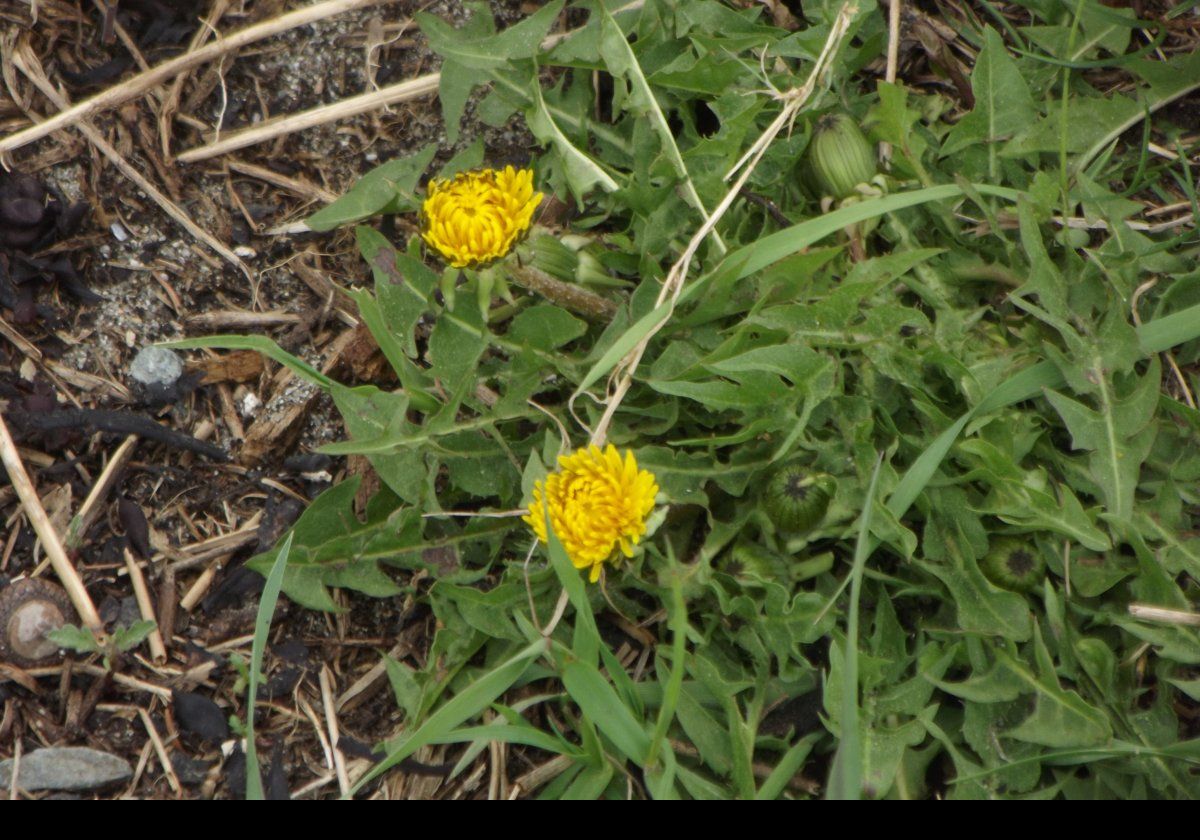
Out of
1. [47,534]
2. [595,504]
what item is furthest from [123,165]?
[595,504]

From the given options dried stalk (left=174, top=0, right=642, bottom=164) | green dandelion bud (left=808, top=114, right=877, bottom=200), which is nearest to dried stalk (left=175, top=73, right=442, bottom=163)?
dried stalk (left=174, top=0, right=642, bottom=164)

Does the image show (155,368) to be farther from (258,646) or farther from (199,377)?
(258,646)

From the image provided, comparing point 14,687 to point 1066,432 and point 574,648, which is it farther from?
point 1066,432

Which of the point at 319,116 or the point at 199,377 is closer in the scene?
the point at 199,377

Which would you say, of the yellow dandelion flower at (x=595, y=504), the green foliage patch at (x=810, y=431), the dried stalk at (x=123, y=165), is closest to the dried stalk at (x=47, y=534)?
the green foliage patch at (x=810, y=431)

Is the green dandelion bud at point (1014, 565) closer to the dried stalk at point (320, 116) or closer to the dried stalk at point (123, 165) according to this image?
the dried stalk at point (320, 116)

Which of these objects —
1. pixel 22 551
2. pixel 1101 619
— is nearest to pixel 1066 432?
pixel 1101 619

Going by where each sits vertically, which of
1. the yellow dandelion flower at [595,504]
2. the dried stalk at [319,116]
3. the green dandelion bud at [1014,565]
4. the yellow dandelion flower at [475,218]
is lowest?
the green dandelion bud at [1014,565]
